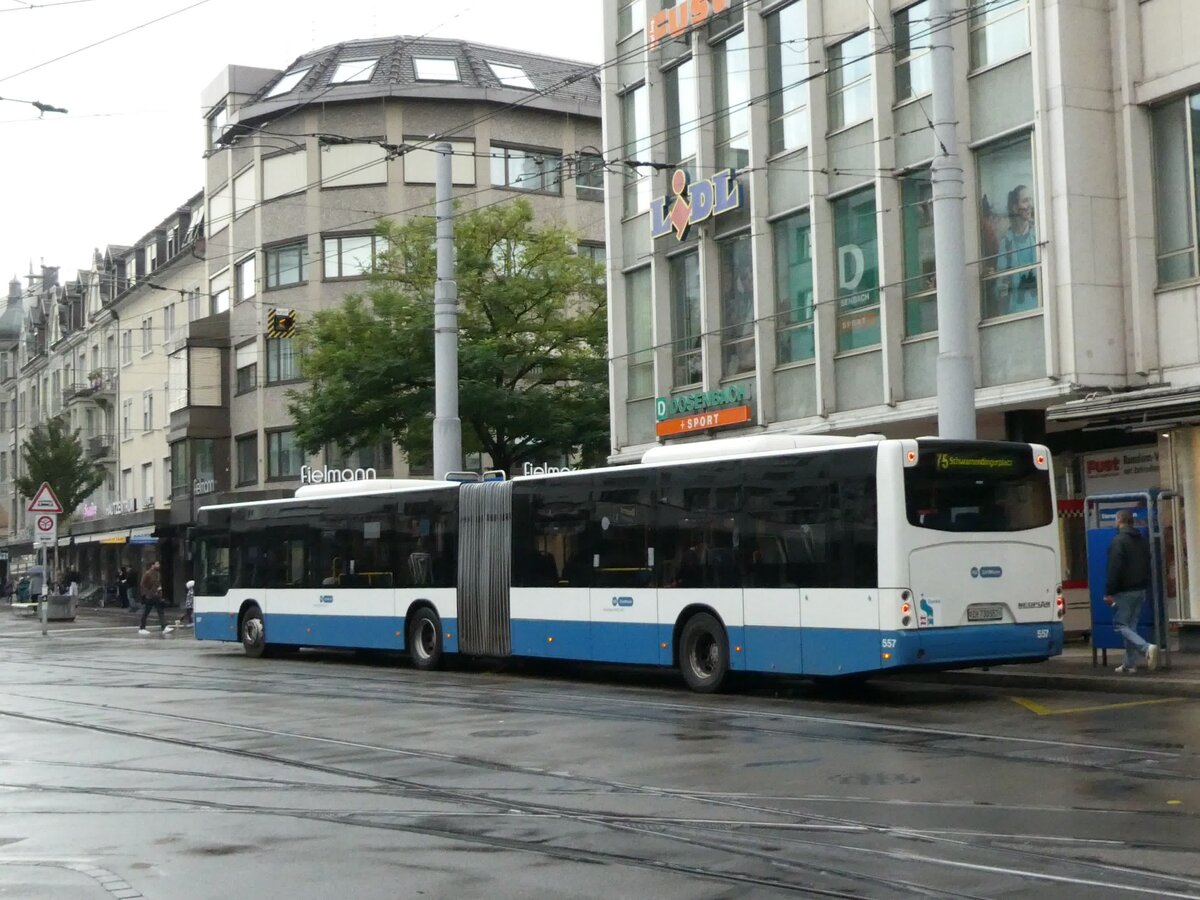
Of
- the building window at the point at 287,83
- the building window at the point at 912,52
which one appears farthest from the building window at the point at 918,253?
the building window at the point at 287,83

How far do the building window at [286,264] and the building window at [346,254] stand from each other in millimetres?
780

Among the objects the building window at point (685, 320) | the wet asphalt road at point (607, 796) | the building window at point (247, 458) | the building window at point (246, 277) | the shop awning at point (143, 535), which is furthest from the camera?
the shop awning at point (143, 535)

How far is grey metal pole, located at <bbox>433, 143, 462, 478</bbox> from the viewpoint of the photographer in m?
28.6

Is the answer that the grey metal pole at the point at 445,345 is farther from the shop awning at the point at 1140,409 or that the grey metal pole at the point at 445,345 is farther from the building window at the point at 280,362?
the building window at the point at 280,362

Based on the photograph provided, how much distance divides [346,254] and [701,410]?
84.8ft

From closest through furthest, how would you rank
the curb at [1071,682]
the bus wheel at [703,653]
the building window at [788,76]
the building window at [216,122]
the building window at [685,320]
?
the curb at [1071,682]
the bus wheel at [703,653]
the building window at [788,76]
the building window at [685,320]
the building window at [216,122]

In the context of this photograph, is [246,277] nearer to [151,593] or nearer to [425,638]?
[151,593]

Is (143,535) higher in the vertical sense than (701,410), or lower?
lower

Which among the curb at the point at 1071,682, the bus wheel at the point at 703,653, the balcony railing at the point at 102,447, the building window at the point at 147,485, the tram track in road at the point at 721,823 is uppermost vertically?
the balcony railing at the point at 102,447

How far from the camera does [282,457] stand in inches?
2120

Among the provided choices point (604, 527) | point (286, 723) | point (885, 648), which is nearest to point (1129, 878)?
point (885, 648)

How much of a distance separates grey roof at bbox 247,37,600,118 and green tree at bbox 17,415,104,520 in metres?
20.8

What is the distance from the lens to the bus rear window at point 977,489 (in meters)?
16.8

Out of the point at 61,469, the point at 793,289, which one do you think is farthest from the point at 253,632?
the point at 61,469
